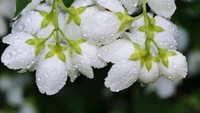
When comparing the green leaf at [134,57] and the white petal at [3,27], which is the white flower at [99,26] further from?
the white petal at [3,27]

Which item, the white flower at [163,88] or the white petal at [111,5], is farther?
the white flower at [163,88]

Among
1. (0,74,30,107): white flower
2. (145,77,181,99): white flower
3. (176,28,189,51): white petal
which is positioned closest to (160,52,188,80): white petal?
(176,28,189,51): white petal

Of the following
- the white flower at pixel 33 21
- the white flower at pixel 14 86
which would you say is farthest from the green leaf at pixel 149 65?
the white flower at pixel 14 86

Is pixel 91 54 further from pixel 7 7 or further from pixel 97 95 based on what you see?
pixel 97 95

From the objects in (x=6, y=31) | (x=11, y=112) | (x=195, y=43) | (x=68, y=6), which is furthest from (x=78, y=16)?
(x=11, y=112)

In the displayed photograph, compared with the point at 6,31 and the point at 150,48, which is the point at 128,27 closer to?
the point at 150,48

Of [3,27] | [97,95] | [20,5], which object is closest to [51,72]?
[20,5]

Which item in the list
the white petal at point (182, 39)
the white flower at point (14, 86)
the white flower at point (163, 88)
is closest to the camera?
the white petal at point (182, 39)
